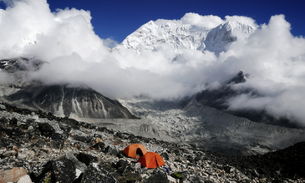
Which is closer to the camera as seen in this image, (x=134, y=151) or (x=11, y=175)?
(x=11, y=175)

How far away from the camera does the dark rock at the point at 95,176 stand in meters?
21.3

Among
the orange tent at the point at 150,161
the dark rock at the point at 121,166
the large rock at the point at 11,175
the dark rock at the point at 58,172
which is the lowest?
the large rock at the point at 11,175

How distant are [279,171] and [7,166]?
1867 inches

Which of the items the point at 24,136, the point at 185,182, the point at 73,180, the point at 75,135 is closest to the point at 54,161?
the point at 73,180

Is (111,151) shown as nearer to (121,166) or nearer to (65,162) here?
(121,166)

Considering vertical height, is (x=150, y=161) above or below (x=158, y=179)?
above

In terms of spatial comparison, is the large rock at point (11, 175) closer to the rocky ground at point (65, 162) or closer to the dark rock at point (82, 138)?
the rocky ground at point (65, 162)

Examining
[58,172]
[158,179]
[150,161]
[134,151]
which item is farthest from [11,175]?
[134,151]

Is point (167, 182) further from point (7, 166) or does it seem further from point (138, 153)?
point (138, 153)

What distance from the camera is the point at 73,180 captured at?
2206 centimetres

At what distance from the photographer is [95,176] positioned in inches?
851

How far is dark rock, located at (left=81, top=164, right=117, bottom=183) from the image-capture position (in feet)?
69.9

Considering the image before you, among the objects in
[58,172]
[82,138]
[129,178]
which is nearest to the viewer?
[58,172]

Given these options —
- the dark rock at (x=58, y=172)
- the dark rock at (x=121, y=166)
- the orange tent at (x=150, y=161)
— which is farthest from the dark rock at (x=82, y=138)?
the dark rock at (x=58, y=172)
